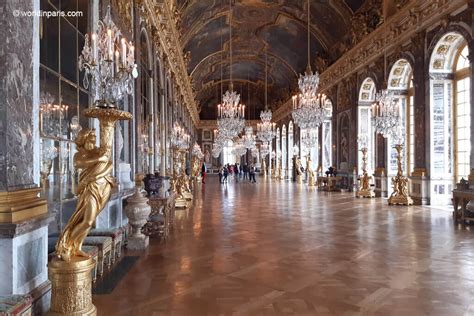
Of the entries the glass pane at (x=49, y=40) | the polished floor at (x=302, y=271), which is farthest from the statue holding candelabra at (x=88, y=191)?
the glass pane at (x=49, y=40)

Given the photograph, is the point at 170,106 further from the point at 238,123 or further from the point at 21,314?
the point at 21,314

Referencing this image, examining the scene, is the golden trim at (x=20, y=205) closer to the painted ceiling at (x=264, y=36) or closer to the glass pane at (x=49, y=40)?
the glass pane at (x=49, y=40)

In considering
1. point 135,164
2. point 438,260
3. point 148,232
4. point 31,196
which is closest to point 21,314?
point 31,196

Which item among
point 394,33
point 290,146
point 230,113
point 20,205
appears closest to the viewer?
point 20,205

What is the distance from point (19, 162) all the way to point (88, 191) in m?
0.52

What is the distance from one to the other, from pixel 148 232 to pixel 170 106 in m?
8.99

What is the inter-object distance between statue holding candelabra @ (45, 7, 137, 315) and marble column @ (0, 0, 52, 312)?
21cm

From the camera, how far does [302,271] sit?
442 cm

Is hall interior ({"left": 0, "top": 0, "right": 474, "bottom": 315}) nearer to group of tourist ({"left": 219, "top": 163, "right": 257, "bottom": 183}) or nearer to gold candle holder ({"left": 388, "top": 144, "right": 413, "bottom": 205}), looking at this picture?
gold candle holder ({"left": 388, "top": 144, "right": 413, "bottom": 205})

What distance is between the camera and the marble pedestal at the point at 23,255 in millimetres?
2646

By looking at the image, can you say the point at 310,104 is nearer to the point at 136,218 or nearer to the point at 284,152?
the point at 136,218

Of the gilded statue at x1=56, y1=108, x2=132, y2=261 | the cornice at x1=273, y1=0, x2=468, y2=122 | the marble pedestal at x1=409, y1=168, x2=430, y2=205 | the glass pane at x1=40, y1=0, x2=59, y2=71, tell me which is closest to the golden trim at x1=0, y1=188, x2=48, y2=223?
the gilded statue at x1=56, y1=108, x2=132, y2=261

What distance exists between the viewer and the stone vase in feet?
18.5

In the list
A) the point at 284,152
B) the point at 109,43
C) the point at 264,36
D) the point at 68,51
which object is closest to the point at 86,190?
the point at 109,43
